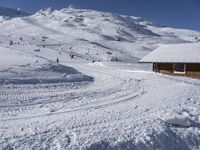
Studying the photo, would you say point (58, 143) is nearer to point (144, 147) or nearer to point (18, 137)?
point (18, 137)

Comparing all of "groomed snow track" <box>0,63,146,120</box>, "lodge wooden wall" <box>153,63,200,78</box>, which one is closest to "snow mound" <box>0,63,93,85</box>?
"groomed snow track" <box>0,63,146,120</box>

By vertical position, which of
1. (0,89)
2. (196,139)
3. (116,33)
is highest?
(116,33)

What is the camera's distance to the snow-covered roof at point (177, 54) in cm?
3197

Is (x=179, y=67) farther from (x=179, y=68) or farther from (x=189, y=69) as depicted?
(x=189, y=69)

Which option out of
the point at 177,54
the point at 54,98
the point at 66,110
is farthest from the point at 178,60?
the point at 66,110

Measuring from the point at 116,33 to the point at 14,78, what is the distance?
161 m

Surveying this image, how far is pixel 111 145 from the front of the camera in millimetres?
9086

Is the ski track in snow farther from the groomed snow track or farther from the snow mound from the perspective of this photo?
the snow mound

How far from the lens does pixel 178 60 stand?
106 feet

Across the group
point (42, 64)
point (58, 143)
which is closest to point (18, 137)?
point (58, 143)

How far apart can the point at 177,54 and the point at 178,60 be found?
1998mm

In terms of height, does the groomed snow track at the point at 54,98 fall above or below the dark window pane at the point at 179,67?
below

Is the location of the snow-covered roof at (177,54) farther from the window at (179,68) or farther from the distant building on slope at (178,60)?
the window at (179,68)

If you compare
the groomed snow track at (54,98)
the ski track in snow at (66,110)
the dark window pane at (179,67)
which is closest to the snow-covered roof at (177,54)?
the dark window pane at (179,67)
